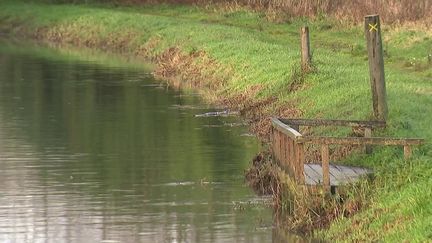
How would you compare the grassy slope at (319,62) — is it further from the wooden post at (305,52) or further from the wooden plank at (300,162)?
the wooden plank at (300,162)

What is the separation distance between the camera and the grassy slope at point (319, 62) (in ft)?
53.7

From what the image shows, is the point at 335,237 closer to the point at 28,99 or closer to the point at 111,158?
the point at 111,158

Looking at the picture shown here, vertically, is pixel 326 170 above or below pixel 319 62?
below

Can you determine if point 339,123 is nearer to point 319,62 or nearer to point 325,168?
point 325,168

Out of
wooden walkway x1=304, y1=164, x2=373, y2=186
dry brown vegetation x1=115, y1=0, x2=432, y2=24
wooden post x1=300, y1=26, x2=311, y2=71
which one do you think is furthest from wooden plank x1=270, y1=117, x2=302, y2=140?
dry brown vegetation x1=115, y1=0, x2=432, y2=24

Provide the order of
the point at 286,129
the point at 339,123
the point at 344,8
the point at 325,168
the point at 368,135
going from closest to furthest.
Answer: the point at 325,168
the point at 286,129
the point at 368,135
the point at 339,123
the point at 344,8

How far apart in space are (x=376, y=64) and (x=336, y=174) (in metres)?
2.77

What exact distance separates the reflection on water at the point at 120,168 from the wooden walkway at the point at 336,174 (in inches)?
38.4

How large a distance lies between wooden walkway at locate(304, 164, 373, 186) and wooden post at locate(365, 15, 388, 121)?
5.75 ft

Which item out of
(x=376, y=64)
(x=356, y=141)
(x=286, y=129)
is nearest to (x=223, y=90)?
(x=376, y=64)

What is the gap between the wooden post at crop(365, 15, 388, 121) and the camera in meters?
20.1

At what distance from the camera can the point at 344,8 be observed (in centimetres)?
4862

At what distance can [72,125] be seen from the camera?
29.9 meters

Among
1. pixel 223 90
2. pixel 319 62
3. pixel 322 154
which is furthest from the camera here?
pixel 223 90
